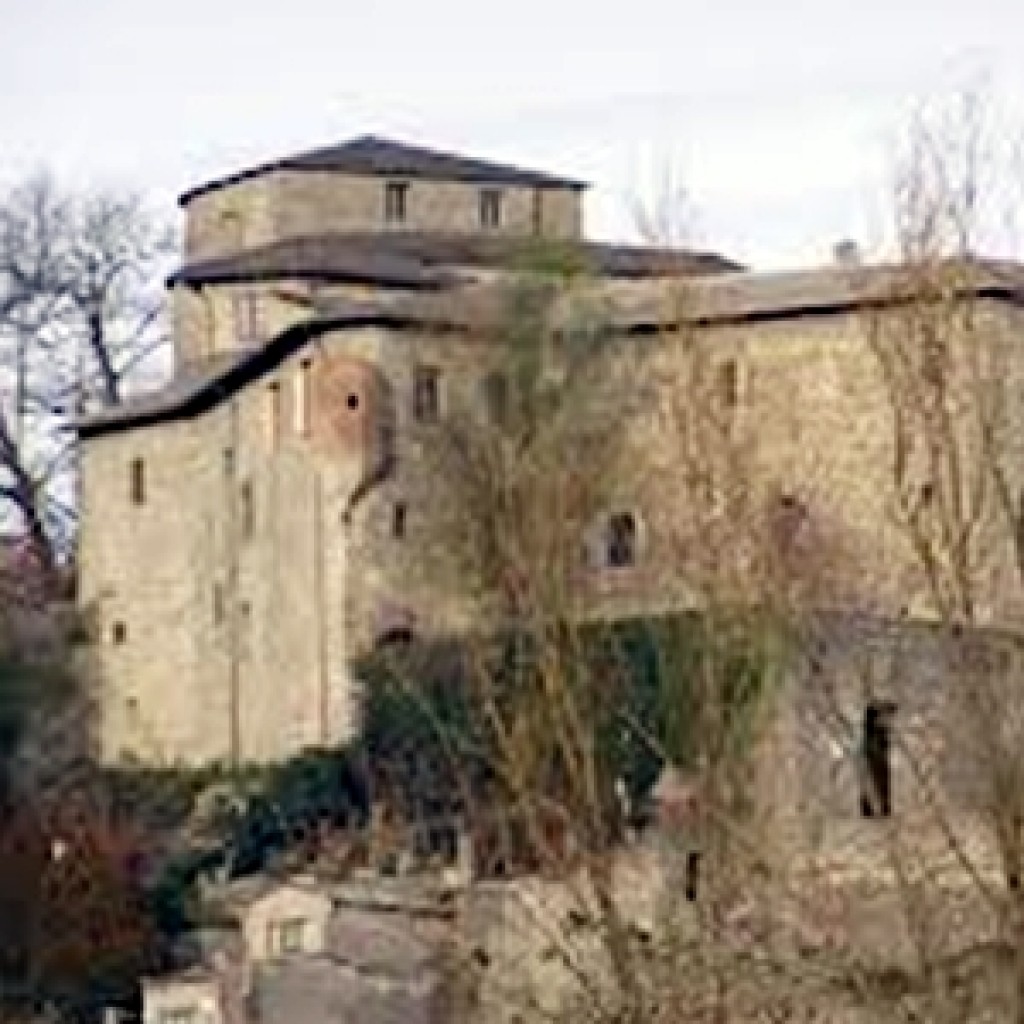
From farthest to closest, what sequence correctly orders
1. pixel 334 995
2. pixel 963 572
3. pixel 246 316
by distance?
1. pixel 246 316
2. pixel 334 995
3. pixel 963 572

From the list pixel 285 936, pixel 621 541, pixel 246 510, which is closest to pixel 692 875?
pixel 621 541

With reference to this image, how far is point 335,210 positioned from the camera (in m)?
62.4

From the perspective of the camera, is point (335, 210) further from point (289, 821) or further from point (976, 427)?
point (976, 427)

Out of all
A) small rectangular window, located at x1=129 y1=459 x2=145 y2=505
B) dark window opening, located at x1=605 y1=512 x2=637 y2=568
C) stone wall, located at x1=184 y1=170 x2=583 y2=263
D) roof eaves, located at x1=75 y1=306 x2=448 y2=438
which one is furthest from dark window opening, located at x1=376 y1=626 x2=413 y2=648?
stone wall, located at x1=184 y1=170 x2=583 y2=263

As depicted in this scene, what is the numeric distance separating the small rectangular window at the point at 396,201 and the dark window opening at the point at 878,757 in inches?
1711

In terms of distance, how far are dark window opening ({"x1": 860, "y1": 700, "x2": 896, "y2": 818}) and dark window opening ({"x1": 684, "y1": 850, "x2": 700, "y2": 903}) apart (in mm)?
699

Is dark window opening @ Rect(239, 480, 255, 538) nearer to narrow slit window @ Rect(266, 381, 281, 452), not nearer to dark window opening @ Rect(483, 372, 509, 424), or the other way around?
narrow slit window @ Rect(266, 381, 281, 452)

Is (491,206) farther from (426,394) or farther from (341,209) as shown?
(426,394)

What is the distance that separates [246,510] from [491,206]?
552 inches

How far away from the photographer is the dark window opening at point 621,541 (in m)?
23.5

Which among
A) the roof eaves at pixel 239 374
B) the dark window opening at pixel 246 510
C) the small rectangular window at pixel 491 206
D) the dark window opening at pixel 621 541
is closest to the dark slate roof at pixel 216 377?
the roof eaves at pixel 239 374

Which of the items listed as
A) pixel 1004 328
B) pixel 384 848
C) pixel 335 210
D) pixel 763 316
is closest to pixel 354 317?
pixel 763 316

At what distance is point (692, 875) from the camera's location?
14.4 meters

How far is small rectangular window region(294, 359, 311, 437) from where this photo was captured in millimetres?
49625
